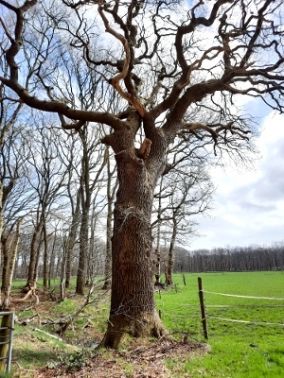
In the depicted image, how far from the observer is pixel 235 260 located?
80062mm

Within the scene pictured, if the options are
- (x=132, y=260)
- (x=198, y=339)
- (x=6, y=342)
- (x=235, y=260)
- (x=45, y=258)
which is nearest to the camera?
(x=6, y=342)

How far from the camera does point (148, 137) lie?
888cm

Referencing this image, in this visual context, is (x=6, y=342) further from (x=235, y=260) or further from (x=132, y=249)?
(x=235, y=260)

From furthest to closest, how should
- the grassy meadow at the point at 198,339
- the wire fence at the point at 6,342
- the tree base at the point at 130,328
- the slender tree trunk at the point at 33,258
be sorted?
the slender tree trunk at the point at 33,258 → the tree base at the point at 130,328 → the grassy meadow at the point at 198,339 → the wire fence at the point at 6,342

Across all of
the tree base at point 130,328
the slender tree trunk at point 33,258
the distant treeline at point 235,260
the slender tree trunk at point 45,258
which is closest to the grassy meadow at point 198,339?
the tree base at point 130,328

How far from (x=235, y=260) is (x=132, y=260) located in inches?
3030

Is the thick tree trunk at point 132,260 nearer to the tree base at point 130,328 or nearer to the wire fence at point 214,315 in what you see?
the tree base at point 130,328

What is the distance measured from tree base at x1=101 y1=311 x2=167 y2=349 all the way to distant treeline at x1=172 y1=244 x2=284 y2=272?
231 feet

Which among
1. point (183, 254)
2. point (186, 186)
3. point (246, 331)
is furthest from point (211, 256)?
point (246, 331)

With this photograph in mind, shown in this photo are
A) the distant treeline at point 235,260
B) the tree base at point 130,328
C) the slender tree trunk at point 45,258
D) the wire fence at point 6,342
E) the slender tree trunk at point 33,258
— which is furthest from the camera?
the distant treeline at point 235,260

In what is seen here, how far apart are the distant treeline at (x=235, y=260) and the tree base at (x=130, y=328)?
70.5 meters

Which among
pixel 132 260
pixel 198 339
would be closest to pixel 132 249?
pixel 132 260

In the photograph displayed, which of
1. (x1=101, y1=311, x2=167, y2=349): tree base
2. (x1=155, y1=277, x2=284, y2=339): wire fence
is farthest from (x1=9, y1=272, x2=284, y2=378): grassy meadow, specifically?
(x1=101, y1=311, x2=167, y2=349): tree base

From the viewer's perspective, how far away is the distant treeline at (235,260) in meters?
77.2
